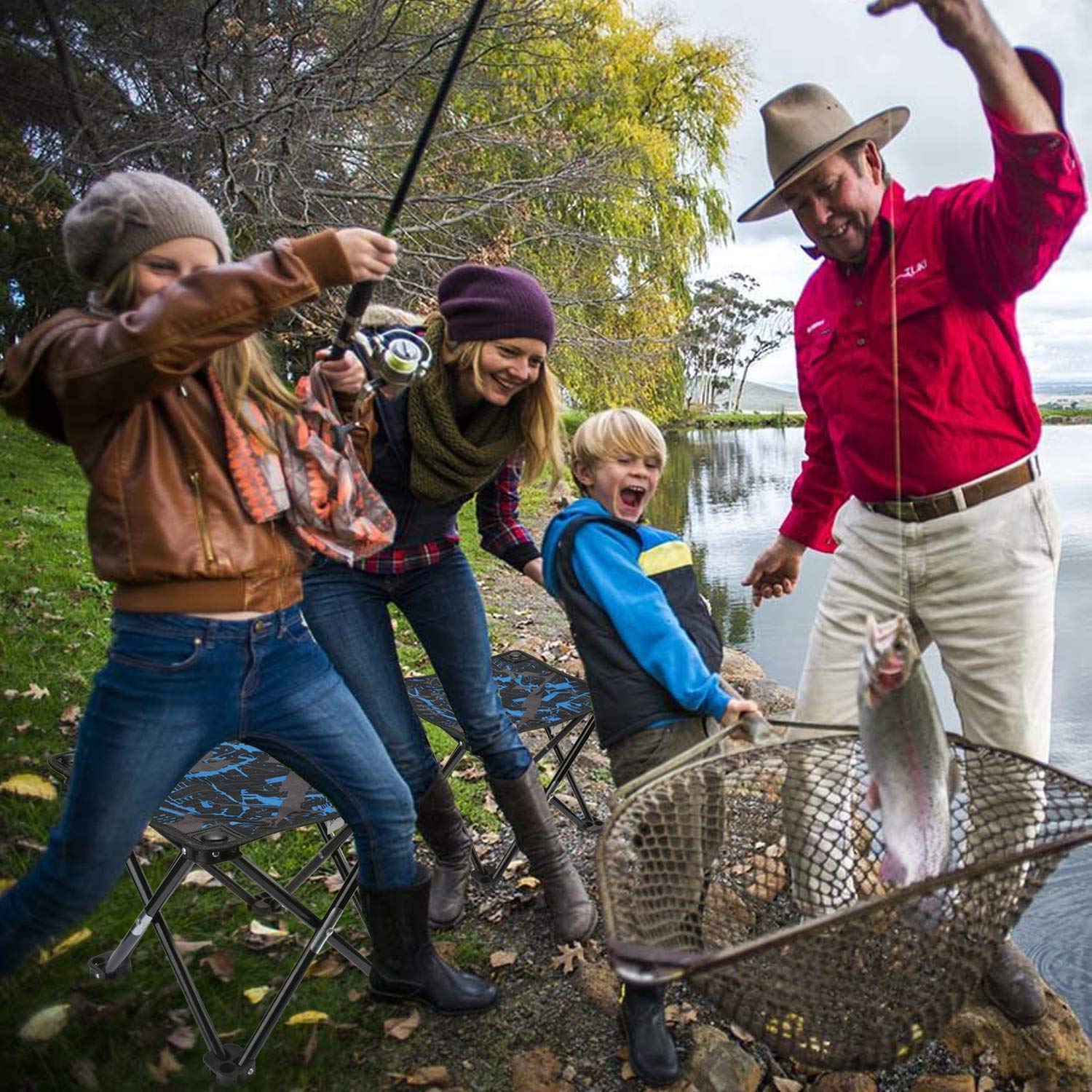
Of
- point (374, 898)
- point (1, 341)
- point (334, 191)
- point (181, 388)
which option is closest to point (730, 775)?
point (374, 898)

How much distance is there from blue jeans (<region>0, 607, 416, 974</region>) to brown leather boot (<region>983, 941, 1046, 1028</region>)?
85.5 inches

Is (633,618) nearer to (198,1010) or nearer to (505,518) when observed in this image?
(505,518)

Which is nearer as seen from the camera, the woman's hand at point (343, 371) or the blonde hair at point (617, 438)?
the woman's hand at point (343, 371)

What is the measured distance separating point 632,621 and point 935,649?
630 centimetres

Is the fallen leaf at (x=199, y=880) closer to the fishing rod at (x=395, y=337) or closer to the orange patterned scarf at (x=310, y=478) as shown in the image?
the orange patterned scarf at (x=310, y=478)

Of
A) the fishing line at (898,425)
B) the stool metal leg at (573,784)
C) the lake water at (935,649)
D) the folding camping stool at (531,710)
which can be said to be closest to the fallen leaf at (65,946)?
the folding camping stool at (531,710)

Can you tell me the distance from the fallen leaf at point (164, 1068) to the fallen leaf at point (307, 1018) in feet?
0.99

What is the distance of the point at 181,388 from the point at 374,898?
141 centimetres

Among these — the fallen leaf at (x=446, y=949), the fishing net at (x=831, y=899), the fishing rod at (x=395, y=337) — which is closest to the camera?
the fishing net at (x=831, y=899)

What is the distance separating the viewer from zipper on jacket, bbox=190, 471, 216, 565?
1935 mm

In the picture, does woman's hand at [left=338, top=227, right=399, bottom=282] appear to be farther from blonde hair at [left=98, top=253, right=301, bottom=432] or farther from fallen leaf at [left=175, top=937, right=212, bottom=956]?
fallen leaf at [left=175, top=937, right=212, bottom=956]

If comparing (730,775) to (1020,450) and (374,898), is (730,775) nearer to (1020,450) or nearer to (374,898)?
(374,898)

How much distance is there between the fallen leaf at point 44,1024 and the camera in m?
2.48

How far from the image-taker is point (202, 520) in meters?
1.94
